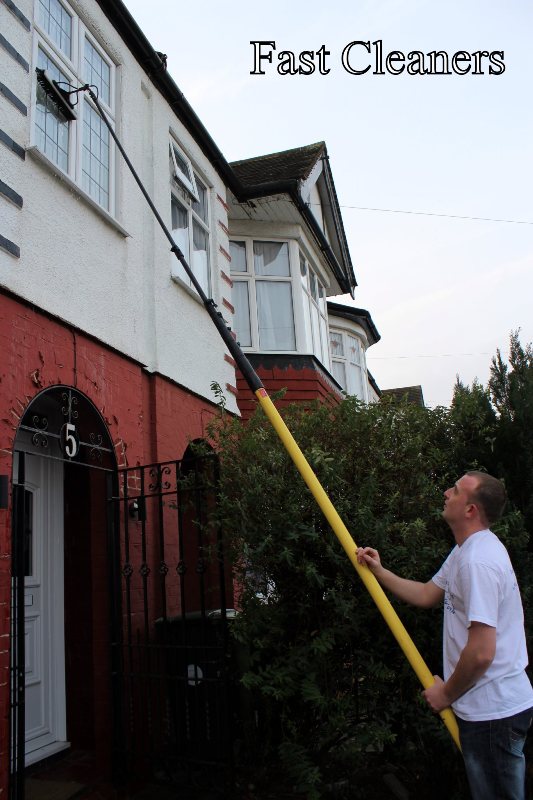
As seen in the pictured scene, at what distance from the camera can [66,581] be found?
213 inches

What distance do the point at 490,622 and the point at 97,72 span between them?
19.7 feet

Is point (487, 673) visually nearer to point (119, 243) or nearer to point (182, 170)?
point (119, 243)

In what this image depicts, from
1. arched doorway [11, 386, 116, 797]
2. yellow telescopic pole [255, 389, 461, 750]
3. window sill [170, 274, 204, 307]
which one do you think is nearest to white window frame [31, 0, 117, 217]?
window sill [170, 274, 204, 307]

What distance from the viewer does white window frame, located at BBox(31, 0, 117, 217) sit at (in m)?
5.06

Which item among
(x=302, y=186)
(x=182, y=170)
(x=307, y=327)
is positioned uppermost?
(x=302, y=186)

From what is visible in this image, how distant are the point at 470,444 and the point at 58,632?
12.2 feet

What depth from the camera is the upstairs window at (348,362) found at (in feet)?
60.7

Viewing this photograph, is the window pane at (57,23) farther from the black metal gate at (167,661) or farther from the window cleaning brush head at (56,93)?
the black metal gate at (167,661)

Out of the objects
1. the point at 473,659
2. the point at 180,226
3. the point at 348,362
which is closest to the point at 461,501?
the point at 473,659

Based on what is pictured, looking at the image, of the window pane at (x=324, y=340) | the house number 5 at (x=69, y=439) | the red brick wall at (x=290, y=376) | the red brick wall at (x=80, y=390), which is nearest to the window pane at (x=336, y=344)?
the window pane at (x=324, y=340)

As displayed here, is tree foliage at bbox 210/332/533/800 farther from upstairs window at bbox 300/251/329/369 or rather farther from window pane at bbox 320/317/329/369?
window pane at bbox 320/317/329/369

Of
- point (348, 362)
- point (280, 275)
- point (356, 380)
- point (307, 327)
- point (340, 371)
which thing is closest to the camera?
point (280, 275)

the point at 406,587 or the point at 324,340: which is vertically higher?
the point at 324,340

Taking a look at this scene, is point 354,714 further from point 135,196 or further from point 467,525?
point 135,196
